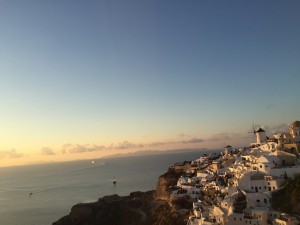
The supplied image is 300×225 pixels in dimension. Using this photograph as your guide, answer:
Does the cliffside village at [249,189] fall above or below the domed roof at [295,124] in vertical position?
below

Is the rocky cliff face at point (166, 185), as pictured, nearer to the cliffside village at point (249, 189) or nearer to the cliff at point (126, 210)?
the cliff at point (126, 210)

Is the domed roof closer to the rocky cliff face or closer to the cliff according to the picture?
the cliff

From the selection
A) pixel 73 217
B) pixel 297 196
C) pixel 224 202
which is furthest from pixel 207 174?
pixel 73 217

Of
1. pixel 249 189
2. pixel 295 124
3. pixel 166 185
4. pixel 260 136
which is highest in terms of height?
pixel 295 124

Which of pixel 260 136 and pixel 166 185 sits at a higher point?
pixel 260 136

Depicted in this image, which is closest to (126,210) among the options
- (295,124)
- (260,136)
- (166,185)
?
(166,185)

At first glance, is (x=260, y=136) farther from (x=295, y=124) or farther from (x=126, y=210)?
(x=126, y=210)

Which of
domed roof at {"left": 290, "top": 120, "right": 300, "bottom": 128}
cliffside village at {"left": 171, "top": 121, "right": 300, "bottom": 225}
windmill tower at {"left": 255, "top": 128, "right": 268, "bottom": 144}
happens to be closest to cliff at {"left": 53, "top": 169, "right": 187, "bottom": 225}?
cliffside village at {"left": 171, "top": 121, "right": 300, "bottom": 225}

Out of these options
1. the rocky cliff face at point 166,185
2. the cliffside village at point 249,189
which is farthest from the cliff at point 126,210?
the cliffside village at point 249,189
